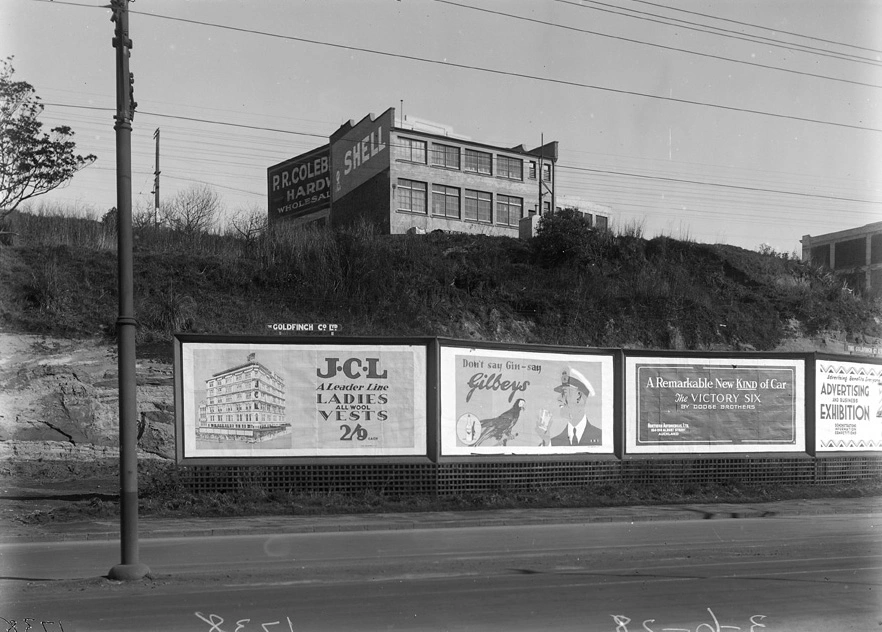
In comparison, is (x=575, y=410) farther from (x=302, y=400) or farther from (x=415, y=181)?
Answer: (x=415, y=181)

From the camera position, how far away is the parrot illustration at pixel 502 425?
14641 mm

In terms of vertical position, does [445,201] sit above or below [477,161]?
below

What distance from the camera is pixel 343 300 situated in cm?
2755

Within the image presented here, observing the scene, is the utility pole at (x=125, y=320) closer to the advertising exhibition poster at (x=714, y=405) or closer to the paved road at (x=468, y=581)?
the paved road at (x=468, y=581)

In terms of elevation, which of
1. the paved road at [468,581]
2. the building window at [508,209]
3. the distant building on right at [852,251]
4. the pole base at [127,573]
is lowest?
the paved road at [468,581]

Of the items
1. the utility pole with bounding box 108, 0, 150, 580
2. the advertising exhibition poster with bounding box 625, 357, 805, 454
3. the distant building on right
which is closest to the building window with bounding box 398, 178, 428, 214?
the distant building on right

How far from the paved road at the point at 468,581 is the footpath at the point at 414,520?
235 millimetres

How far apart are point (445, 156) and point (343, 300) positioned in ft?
118

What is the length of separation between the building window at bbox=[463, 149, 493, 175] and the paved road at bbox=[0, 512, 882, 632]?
172ft

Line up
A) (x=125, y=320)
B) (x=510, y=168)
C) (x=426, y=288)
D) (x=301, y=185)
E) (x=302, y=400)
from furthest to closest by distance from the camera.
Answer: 1. (x=301, y=185)
2. (x=510, y=168)
3. (x=426, y=288)
4. (x=302, y=400)
5. (x=125, y=320)

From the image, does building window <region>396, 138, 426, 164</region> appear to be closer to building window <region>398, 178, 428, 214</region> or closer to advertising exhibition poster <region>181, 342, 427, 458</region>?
building window <region>398, 178, 428, 214</region>

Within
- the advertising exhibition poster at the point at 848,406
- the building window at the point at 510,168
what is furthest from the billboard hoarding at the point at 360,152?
the advertising exhibition poster at the point at 848,406

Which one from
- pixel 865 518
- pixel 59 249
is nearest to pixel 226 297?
pixel 59 249

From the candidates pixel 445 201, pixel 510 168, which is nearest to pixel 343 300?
pixel 445 201
